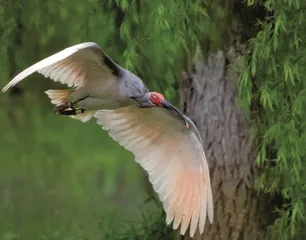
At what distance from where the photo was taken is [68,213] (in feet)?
16.1

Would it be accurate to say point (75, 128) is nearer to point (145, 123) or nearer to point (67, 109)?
point (145, 123)

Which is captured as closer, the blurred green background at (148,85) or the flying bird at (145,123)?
the flying bird at (145,123)

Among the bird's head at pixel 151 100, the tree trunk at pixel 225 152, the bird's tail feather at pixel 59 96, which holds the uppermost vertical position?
the bird's tail feather at pixel 59 96

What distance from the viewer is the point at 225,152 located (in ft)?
12.7

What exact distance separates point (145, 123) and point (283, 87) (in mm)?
658

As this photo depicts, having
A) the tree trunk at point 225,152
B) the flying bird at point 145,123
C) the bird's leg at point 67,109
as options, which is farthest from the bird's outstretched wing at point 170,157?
the tree trunk at point 225,152

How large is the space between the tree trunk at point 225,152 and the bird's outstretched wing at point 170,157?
74cm

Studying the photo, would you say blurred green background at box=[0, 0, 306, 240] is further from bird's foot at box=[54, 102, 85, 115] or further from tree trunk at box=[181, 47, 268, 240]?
bird's foot at box=[54, 102, 85, 115]

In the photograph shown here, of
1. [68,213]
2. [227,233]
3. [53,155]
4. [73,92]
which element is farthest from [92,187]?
[73,92]

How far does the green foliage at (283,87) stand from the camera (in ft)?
11.1

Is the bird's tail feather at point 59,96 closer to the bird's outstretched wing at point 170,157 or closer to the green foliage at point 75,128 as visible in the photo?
the bird's outstretched wing at point 170,157

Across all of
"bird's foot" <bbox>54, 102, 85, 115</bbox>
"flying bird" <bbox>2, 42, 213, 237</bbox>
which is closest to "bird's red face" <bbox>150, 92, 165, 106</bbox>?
"flying bird" <bbox>2, 42, 213, 237</bbox>

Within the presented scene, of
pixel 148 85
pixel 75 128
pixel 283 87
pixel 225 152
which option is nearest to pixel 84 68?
pixel 283 87

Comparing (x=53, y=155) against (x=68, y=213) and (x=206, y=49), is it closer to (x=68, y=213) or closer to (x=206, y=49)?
(x=68, y=213)
